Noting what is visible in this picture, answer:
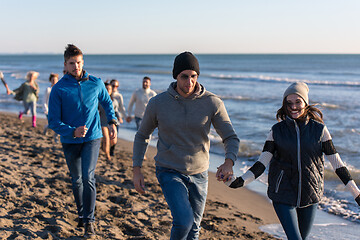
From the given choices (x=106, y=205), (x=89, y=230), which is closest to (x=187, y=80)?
(x=89, y=230)

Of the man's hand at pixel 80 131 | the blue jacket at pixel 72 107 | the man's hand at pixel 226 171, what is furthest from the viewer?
the blue jacket at pixel 72 107

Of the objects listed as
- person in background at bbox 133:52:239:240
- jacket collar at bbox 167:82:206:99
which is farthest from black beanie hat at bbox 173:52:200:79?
jacket collar at bbox 167:82:206:99

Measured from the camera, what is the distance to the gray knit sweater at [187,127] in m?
3.21

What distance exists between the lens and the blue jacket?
420 cm

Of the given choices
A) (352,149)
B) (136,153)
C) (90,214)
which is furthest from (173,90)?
(352,149)

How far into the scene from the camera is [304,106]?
349cm

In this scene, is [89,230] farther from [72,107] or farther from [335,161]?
[335,161]

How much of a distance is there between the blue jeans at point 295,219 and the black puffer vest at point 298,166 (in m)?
0.06

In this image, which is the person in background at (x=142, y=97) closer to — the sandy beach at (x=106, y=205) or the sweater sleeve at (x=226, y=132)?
the sandy beach at (x=106, y=205)

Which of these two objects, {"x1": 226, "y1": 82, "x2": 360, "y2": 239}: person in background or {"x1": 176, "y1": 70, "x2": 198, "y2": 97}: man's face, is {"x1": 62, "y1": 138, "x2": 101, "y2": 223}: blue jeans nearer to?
{"x1": 176, "y1": 70, "x2": 198, "y2": 97}: man's face

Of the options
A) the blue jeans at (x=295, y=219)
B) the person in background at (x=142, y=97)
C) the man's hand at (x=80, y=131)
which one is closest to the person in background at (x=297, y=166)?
the blue jeans at (x=295, y=219)

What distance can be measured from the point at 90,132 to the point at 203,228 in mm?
2070

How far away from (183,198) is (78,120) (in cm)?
174

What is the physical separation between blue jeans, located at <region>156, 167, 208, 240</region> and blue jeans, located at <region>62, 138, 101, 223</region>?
1254mm
